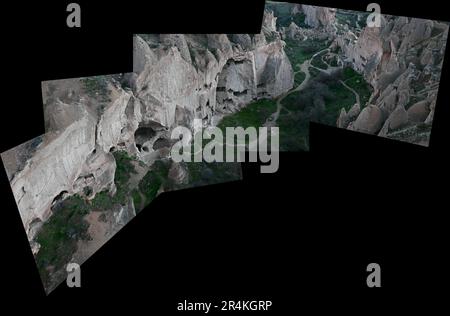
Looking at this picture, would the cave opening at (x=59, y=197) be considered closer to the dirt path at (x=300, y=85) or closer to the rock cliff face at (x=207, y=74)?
the rock cliff face at (x=207, y=74)

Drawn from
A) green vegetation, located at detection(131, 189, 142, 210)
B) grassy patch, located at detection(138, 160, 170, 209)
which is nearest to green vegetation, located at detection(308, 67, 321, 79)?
grassy patch, located at detection(138, 160, 170, 209)

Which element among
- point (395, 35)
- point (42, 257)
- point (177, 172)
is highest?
point (395, 35)

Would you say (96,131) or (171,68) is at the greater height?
(171,68)

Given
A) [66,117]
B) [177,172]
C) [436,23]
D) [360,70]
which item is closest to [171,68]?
[177,172]

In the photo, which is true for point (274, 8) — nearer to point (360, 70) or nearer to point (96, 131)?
point (360, 70)

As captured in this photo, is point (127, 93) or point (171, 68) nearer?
point (127, 93)

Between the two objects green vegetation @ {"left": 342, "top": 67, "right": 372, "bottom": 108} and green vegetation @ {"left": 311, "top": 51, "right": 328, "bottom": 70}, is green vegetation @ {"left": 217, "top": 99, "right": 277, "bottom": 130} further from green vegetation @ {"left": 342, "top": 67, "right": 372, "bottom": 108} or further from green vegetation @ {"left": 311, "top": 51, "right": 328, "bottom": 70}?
green vegetation @ {"left": 342, "top": 67, "right": 372, "bottom": 108}

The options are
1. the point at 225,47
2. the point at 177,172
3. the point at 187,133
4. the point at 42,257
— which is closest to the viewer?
the point at 42,257

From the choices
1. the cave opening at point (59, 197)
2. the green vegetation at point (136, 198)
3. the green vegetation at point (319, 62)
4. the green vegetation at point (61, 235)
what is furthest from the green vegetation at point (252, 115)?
the cave opening at point (59, 197)
